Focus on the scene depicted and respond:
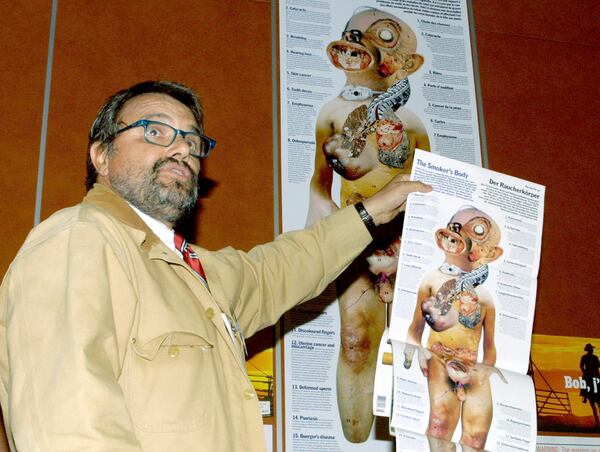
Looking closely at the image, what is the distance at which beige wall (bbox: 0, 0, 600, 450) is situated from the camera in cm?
262

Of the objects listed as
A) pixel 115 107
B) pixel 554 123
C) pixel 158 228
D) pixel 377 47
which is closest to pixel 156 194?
pixel 158 228

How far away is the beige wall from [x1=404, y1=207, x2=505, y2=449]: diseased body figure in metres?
0.89

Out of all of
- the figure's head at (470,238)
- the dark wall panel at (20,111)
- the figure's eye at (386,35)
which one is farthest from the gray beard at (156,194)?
the figure's eye at (386,35)

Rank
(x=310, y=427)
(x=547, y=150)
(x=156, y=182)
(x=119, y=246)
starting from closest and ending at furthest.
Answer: (x=119, y=246)
(x=156, y=182)
(x=310, y=427)
(x=547, y=150)

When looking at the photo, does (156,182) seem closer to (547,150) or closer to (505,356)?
(505,356)

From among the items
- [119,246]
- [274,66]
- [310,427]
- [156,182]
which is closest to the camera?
[119,246]

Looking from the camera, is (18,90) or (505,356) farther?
(18,90)

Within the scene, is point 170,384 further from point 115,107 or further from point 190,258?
point 115,107

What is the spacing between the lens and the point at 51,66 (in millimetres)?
2709

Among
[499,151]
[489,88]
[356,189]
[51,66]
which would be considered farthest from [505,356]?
[51,66]

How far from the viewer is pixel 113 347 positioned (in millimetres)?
1393

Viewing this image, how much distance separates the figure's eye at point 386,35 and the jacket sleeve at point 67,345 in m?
1.85

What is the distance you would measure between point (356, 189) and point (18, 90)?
117 cm

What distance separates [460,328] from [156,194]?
2.55ft
